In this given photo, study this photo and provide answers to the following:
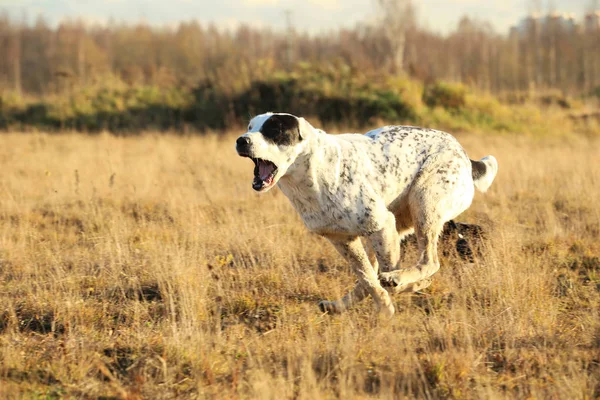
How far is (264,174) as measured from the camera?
4.47 m

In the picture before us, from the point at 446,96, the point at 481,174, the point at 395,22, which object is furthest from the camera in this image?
the point at 395,22

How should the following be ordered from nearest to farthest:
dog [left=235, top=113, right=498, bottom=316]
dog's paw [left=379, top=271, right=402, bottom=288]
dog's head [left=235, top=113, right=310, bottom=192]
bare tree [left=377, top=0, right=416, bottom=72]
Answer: dog's head [left=235, top=113, right=310, bottom=192] < dog [left=235, top=113, right=498, bottom=316] < dog's paw [left=379, top=271, right=402, bottom=288] < bare tree [left=377, top=0, right=416, bottom=72]

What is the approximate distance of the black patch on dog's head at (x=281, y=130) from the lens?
4.45 meters

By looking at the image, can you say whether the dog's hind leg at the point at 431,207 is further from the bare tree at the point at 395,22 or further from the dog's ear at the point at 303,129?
the bare tree at the point at 395,22

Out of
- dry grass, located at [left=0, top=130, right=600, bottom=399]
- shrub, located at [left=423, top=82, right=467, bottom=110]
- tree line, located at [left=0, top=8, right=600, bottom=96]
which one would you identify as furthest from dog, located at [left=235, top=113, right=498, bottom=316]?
tree line, located at [left=0, top=8, right=600, bottom=96]

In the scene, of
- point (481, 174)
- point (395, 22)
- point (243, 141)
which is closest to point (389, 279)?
point (243, 141)

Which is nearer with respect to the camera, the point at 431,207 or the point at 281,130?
the point at 281,130

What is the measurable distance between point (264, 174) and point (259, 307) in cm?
127

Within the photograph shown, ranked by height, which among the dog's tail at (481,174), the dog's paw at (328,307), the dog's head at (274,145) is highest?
the dog's head at (274,145)

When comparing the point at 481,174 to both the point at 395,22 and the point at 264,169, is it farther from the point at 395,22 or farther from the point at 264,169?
the point at 395,22

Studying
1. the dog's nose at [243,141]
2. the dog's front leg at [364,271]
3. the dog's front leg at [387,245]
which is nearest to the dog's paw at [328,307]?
the dog's front leg at [364,271]

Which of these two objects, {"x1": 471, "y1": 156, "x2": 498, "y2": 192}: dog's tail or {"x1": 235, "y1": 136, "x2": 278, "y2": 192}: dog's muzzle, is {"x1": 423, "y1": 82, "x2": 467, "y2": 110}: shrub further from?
{"x1": 235, "y1": 136, "x2": 278, "y2": 192}: dog's muzzle

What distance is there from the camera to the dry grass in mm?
3908

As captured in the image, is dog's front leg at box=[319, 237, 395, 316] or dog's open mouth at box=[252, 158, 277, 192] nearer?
dog's open mouth at box=[252, 158, 277, 192]
